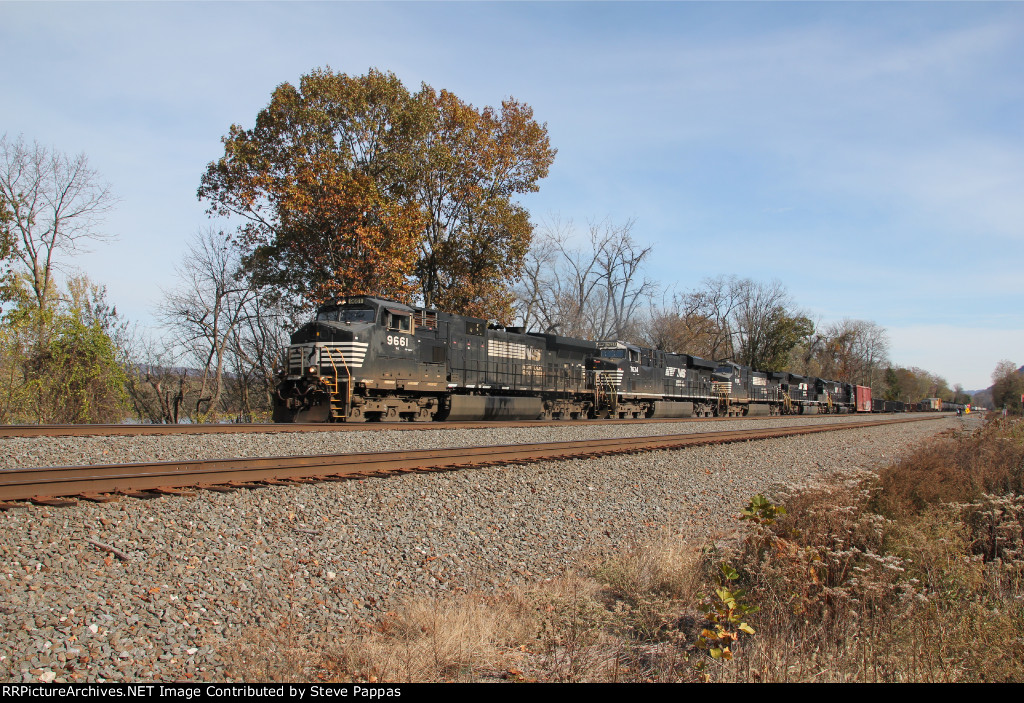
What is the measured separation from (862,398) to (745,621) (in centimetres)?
5993

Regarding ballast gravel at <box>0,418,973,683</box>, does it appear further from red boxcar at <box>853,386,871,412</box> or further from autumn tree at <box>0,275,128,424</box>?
red boxcar at <box>853,386,871,412</box>

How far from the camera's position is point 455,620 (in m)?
4.24

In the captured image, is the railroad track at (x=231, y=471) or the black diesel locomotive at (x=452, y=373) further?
the black diesel locomotive at (x=452, y=373)

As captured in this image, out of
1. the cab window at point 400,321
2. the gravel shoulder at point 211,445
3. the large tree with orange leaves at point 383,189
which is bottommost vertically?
the gravel shoulder at point 211,445

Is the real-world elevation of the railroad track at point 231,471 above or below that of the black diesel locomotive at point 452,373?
below

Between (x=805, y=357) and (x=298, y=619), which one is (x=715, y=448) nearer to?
(x=298, y=619)

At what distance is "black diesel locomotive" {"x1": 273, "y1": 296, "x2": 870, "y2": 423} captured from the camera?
14656mm

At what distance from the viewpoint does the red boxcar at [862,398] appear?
54719 mm

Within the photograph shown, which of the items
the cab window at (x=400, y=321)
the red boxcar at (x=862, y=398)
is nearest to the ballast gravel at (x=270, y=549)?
the cab window at (x=400, y=321)

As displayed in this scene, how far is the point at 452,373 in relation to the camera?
57.7 ft

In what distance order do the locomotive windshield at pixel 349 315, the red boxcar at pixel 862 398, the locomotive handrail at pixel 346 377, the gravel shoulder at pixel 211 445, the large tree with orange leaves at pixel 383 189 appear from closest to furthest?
the gravel shoulder at pixel 211 445 → the locomotive handrail at pixel 346 377 → the locomotive windshield at pixel 349 315 → the large tree with orange leaves at pixel 383 189 → the red boxcar at pixel 862 398

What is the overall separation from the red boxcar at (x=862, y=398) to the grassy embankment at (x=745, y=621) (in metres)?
54.6

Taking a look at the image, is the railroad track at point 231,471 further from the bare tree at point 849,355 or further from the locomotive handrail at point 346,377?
the bare tree at point 849,355

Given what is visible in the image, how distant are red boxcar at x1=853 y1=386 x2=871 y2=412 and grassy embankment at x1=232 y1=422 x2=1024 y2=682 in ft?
179
